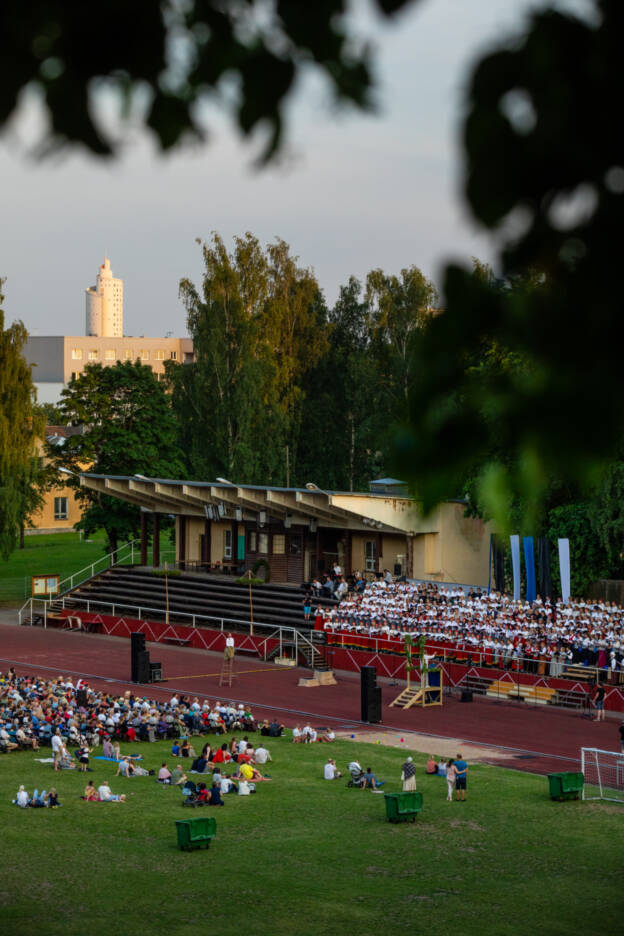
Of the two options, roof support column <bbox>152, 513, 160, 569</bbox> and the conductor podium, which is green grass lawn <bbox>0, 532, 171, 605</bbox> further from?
the conductor podium

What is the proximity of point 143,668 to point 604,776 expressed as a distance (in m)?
17.9

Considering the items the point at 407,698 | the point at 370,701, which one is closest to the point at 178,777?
the point at 370,701

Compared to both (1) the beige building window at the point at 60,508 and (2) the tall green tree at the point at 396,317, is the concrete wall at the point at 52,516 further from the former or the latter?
(2) the tall green tree at the point at 396,317

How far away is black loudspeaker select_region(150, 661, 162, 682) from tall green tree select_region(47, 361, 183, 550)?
2394cm

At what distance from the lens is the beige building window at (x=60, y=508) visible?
358 feet

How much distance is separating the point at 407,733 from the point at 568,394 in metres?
32.0

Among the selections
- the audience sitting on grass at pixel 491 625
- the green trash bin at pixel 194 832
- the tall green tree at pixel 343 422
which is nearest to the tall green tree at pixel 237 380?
the tall green tree at pixel 343 422

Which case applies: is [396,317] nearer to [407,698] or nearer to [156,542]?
[156,542]

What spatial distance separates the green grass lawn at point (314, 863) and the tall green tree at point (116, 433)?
36.8m

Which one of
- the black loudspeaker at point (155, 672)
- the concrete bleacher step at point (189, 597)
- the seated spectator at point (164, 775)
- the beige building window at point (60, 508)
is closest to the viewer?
the seated spectator at point (164, 775)

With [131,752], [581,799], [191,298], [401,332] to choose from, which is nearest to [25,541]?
[191,298]

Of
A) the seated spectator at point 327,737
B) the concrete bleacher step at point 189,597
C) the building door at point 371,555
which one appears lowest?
the seated spectator at point 327,737

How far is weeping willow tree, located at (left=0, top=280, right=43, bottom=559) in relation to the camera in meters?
57.9

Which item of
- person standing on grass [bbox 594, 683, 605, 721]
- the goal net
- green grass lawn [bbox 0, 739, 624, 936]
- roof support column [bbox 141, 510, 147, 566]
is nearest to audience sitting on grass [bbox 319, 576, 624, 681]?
person standing on grass [bbox 594, 683, 605, 721]
